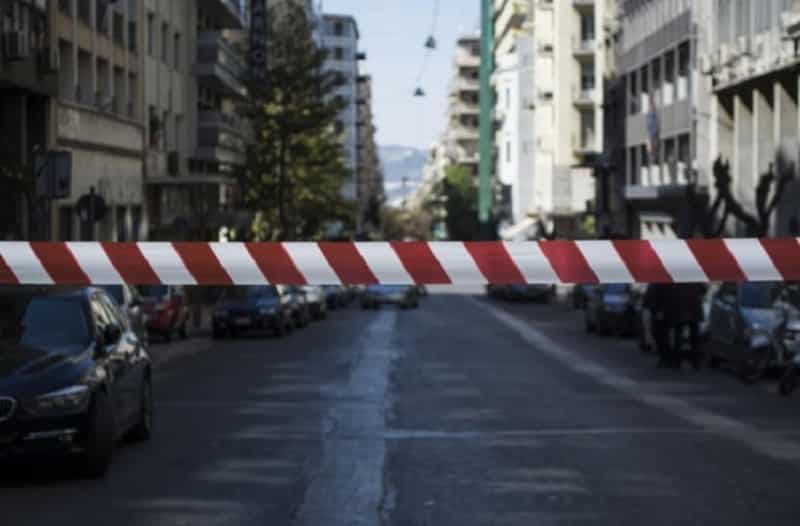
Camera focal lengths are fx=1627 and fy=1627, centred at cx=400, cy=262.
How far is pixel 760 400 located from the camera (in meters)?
19.8

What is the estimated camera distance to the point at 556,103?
89.1 metres

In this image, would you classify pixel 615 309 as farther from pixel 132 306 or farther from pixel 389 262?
pixel 389 262

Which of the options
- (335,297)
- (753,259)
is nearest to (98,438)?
(753,259)

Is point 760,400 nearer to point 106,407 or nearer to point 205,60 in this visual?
point 106,407

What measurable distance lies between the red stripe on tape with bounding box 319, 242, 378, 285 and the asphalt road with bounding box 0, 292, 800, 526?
6.22 feet

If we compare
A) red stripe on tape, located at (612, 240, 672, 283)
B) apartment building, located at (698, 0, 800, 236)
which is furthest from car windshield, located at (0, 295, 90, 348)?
apartment building, located at (698, 0, 800, 236)

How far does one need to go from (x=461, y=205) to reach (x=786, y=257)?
137 m

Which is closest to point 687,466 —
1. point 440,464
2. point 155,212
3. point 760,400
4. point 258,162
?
point 440,464

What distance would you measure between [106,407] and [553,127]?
81371mm

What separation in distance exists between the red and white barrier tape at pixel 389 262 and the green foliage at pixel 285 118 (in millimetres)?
58958

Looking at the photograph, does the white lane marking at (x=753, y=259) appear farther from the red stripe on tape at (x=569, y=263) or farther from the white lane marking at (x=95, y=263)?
the white lane marking at (x=95, y=263)

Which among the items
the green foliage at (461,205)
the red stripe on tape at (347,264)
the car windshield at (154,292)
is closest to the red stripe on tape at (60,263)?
the red stripe on tape at (347,264)

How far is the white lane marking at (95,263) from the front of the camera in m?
9.07

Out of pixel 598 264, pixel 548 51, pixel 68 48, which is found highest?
pixel 548 51
